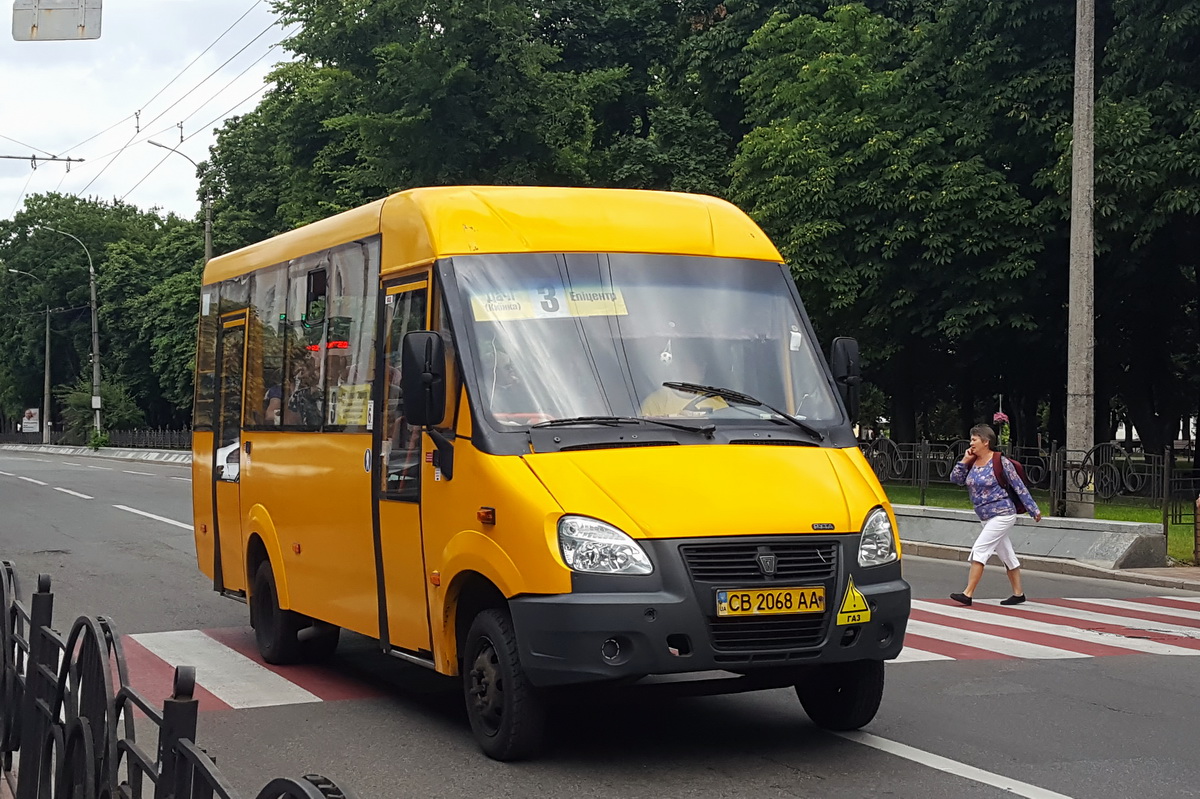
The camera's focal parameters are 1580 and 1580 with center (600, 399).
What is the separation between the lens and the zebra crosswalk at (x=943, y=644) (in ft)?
30.3

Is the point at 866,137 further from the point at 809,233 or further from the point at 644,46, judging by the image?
the point at 644,46

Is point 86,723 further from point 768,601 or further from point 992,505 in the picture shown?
point 992,505

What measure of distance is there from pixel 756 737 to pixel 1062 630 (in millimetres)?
5325

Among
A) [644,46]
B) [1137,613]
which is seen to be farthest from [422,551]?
[644,46]

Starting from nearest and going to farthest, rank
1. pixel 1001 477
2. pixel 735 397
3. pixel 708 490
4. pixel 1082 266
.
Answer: pixel 708 490, pixel 735 397, pixel 1001 477, pixel 1082 266

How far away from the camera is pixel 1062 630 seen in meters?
12.2

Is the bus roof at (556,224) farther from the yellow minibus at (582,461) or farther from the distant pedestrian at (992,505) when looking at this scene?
the distant pedestrian at (992,505)

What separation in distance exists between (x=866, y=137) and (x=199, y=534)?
70.5 ft

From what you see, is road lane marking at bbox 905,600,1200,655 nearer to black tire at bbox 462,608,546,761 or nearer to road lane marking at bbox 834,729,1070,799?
road lane marking at bbox 834,729,1070,799

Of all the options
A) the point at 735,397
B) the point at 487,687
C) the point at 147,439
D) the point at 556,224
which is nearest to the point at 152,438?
the point at 147,439

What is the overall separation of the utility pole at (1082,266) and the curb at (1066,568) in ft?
5.32

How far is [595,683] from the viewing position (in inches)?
266

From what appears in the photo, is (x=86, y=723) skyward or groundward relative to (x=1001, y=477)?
groundward

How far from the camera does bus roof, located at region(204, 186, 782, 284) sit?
7.86 metres
